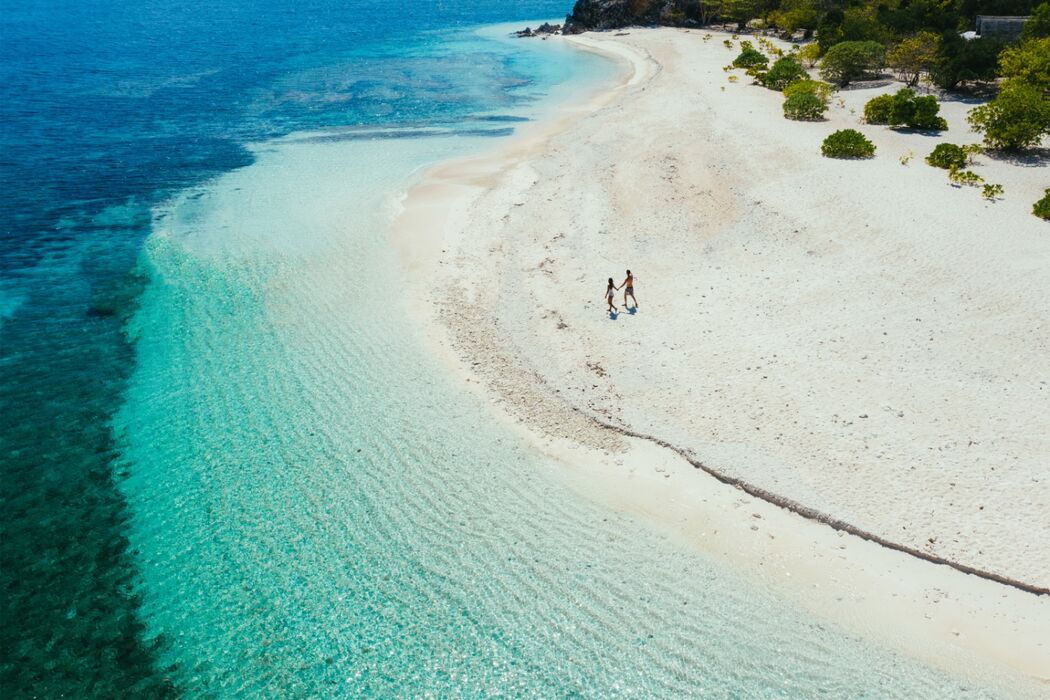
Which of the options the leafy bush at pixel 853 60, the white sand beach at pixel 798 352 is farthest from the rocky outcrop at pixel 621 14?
the white sand beach at pixel 798 352

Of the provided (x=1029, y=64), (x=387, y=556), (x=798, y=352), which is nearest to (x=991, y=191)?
(x=798, y=352)

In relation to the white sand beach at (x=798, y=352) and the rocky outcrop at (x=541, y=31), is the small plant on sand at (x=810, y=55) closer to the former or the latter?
the white sand beach at (x=798, y=352)

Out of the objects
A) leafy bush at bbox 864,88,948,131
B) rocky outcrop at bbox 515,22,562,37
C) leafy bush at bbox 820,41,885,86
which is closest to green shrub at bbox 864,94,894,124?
leafy bush at bbox 864,88,948,131

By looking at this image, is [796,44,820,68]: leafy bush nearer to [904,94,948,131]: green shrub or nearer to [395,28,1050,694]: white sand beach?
[395,28,1050,694]: white sand beach

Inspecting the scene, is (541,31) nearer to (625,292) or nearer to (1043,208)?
(1043,208)

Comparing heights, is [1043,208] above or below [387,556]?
above

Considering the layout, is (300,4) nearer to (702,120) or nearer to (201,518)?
(702,120)

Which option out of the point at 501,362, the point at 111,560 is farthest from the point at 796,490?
the point at 111,560
